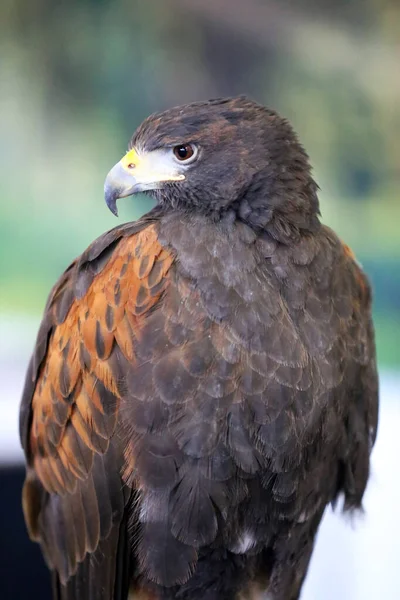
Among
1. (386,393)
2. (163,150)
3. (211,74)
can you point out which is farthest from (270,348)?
(211,74)

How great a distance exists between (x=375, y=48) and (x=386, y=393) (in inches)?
43.0

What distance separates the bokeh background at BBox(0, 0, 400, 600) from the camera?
1.91m

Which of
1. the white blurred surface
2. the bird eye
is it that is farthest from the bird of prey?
the white blurred surface

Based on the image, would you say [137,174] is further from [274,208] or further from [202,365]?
[202,365]

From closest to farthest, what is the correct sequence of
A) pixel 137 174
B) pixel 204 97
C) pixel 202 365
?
1. pixel 202 365
2. pixel 137 174
3. pixel 204 97

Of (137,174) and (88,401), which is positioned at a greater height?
(137,174)

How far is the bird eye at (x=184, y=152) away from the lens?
1078 millimetres

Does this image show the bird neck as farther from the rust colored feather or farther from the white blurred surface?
the white blurred surface

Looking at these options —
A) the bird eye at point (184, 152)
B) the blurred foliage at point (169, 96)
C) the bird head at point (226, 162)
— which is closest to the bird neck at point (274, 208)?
the bird head at point (226, 162)

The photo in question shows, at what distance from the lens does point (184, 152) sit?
3.57 feet

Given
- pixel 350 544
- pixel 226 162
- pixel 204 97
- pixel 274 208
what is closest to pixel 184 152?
pixel 226 162

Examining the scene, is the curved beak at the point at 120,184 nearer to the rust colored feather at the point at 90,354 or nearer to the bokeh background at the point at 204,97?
the rust colored feather at the point at 90,354

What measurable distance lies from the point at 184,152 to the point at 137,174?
0.10 metres

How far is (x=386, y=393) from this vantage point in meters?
1.95
